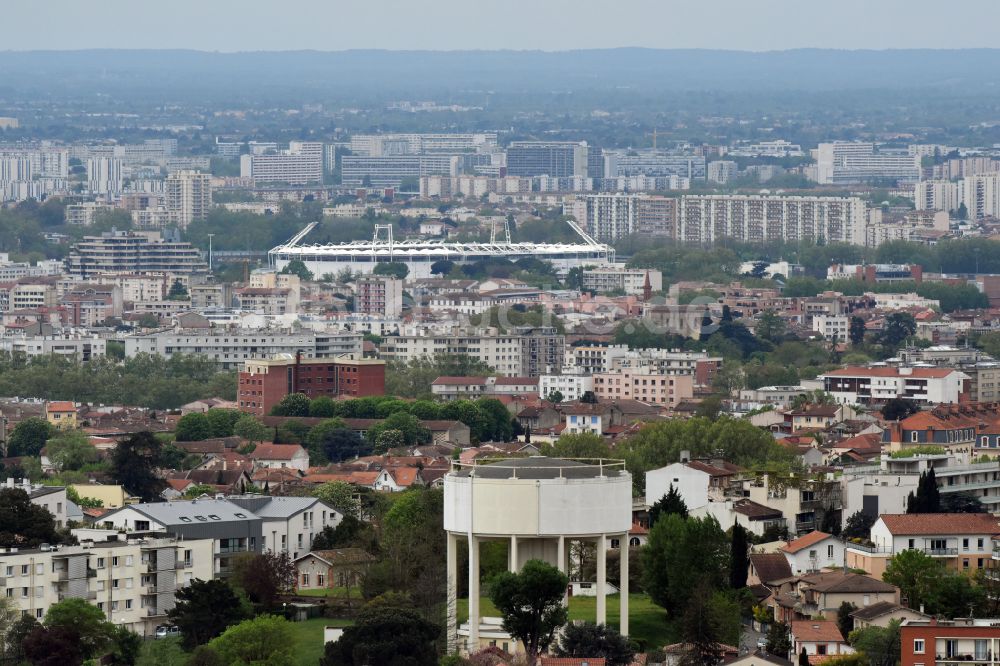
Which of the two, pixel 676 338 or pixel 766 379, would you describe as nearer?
pixel 766 379

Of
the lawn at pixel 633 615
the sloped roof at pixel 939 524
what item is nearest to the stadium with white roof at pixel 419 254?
the sloped roof at pixel 939 524

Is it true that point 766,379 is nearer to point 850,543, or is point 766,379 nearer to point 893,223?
point 850,543

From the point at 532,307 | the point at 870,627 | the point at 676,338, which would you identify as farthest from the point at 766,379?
the point at 870,627

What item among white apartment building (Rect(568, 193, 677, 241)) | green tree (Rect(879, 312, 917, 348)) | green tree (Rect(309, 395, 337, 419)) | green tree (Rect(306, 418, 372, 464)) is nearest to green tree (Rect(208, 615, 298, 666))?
green tree (Rect(306, 418, 372, 464))

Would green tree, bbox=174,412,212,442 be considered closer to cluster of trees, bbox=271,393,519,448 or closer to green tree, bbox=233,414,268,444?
green tree, bbox=233,414,268,444

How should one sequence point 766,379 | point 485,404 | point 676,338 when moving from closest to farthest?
1. point 485,404
2. point 766,379
3. point 676,338

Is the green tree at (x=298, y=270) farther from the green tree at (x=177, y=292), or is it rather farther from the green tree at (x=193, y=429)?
the green tree at (x=193, y=429)

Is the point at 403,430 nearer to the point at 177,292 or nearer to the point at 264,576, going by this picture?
the point at 264,576
